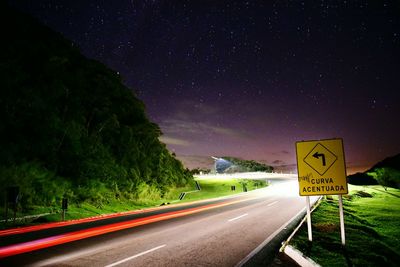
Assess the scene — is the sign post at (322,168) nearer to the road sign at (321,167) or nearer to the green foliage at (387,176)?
the road sign at (321,167)

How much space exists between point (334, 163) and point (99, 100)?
23682mm

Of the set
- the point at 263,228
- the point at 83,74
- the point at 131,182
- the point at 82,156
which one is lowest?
the point at 263,228

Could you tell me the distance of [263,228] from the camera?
12070mm

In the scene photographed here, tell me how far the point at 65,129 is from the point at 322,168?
1855cm

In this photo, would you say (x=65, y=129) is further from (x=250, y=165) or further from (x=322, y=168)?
(x=250, y=165)

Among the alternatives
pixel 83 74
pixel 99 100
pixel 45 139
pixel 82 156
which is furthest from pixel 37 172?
pixel 83 74

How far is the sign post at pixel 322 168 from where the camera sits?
26.4 feet

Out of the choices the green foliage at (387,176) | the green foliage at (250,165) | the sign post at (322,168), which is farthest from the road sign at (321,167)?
the green foliage at (250,165)

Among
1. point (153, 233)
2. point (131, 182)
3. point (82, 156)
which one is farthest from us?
point (131, 182)

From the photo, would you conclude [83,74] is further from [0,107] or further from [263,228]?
[263,228]

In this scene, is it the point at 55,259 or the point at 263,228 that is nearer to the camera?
the point at 55,259

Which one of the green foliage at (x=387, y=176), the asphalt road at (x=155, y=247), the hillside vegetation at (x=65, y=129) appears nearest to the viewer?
the asphalt road at (x=155, y=247)

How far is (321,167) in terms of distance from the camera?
8234mm

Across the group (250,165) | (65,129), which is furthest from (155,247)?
(250,165)
